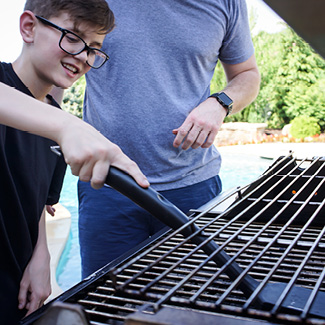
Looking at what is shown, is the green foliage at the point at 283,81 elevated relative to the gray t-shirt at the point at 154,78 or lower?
elevated

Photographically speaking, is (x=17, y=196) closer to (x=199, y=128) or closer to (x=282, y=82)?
(x=199, y=128)

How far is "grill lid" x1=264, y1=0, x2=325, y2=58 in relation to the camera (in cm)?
37

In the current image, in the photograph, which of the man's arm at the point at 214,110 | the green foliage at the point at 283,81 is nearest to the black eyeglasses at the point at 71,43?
the man's arm at the point at 214,110

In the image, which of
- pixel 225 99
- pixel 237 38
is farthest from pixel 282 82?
pixel 225 99

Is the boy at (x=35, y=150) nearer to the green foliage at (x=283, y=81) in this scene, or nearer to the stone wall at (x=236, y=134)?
the stone wall at (x=236, y=134)

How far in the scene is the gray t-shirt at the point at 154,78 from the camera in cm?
153

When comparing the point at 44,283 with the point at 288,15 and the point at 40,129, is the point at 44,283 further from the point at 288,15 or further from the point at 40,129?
the point at 288,15

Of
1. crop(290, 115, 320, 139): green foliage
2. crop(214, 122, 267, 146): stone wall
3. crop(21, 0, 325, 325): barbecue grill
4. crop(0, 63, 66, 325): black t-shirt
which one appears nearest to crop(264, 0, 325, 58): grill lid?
crop(21, 0, 325, 325): barbecue grill

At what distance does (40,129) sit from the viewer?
0.76 metres

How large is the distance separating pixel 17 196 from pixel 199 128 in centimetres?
61

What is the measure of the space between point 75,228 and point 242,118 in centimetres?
1476

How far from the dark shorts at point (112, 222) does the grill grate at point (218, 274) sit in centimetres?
32

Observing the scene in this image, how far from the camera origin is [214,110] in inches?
56.4

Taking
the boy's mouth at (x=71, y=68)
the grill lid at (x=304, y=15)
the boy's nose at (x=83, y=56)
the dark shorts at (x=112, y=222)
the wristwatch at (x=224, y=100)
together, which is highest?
the boy's nose at (x=83, y=56)
